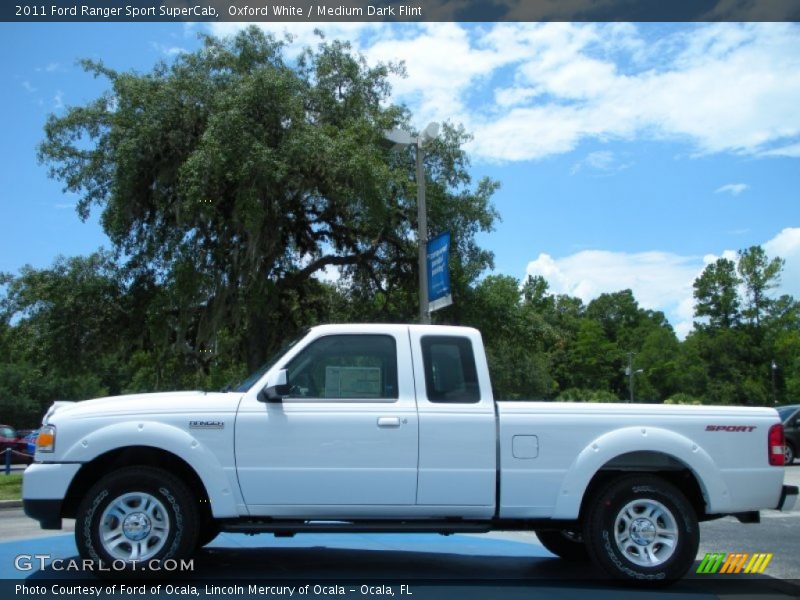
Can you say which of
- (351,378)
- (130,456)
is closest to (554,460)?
(351,378)

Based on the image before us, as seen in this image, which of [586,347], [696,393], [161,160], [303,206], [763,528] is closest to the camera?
[763,528]

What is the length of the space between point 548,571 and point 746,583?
1663 mm

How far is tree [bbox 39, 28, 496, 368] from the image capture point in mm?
16984

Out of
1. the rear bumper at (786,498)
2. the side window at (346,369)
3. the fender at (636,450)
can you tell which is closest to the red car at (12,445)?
the side window at (346,369)

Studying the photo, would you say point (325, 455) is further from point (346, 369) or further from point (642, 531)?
point (642, 531)

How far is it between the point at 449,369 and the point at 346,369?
2.79ft

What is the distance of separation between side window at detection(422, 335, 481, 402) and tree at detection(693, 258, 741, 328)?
86.8m

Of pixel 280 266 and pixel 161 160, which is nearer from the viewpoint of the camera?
pixel 161 160

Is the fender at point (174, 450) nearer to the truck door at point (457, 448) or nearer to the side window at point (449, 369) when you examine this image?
the truck door at point (457, 448)

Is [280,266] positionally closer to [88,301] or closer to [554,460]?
[88,301]

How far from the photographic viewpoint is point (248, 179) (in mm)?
16844

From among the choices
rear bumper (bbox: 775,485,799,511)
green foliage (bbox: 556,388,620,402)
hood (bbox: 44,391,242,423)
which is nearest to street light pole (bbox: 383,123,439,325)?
hood (bbox: 44,391,242,423)

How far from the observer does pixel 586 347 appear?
96.1 m

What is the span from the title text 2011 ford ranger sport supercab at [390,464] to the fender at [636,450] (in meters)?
0.01
